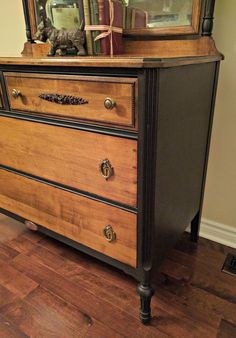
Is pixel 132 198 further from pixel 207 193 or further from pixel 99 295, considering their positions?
pixel 207 193

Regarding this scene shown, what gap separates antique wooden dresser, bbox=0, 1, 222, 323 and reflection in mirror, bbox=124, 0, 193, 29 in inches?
1.8

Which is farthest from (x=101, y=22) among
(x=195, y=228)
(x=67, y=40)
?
(x=195, y=228)

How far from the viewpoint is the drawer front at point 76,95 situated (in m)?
0.76

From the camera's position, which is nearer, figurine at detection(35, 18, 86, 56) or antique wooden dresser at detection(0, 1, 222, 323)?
antique wooden dresser at detection(0, 1, 222, 323)

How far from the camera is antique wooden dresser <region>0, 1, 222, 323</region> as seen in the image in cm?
77

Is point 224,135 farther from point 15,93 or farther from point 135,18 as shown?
point 15,93

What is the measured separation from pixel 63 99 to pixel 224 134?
77 centimetres

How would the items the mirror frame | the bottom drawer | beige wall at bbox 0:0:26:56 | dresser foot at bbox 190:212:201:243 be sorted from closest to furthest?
the bottom drawer < the mirror frame < dresser foot at bbox 190:212:201:243 < beige wall at bbox 0:0:26:56

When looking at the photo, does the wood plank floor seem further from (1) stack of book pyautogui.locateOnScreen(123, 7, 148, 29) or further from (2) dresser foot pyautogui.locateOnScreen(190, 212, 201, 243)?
(1) stack of book pyautogui.locateOnScreen(123, 7, 148, 29)

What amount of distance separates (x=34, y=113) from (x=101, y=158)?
13.2 inches

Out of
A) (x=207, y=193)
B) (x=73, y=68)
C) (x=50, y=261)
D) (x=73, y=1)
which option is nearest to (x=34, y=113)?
(x=73, y=68)

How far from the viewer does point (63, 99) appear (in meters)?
0.89

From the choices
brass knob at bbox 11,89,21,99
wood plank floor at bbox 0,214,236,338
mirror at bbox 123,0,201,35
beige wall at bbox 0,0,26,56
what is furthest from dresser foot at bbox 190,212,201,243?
beige wall at bbox 0,0,26,56

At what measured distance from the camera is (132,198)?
0.87m
